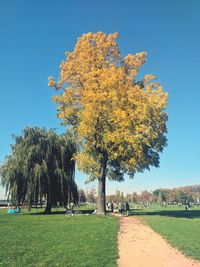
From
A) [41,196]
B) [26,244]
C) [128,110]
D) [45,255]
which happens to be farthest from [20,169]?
[45,255]

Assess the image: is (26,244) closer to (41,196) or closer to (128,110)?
(128,110)

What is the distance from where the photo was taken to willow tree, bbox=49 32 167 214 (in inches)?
989

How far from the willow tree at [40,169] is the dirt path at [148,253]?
18.3 metres

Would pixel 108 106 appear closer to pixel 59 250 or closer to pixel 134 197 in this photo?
pixel 59 250

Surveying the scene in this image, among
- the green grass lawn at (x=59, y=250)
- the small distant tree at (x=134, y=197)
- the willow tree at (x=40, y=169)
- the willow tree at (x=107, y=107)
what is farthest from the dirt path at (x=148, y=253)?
the small distant tree at (x=134, y=197)

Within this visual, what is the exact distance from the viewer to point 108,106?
85.6 feet

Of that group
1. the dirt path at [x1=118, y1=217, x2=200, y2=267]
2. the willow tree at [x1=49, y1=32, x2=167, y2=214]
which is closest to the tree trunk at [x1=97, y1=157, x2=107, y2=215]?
the willow tree at [x1=49, y1=32, x2=167, y2=214]

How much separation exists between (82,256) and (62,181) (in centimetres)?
2390

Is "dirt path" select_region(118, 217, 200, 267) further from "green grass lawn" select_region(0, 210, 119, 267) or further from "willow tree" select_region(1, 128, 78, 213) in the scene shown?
"willow tree" select_region(1, 128, 78, 213)

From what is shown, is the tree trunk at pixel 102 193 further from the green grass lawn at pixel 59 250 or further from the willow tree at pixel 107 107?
the green grass lawn at pixel 59 250

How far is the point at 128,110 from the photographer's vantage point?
1004 inches

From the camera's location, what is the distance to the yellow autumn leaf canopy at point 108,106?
82.4 feet

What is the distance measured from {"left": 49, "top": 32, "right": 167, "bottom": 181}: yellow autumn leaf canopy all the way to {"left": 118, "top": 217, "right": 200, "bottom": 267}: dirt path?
10080 mm

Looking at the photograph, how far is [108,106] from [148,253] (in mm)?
15960
